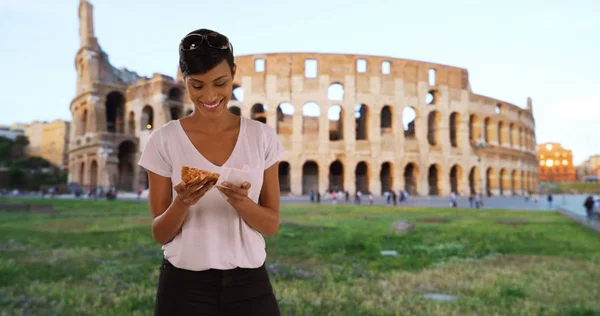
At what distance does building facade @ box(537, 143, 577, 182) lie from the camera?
320 ft

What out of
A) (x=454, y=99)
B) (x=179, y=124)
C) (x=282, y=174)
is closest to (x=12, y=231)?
(x=179, y=124)

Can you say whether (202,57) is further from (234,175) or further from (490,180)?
(490,180)

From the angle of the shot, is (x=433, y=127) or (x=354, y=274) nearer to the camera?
(x=354, y=274)

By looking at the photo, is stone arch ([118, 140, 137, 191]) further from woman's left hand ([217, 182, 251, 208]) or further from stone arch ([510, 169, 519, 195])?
woman's left hand ([217, 182, 251, 208])

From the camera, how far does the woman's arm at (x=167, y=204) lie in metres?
1.42

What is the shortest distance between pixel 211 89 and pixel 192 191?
0.49m

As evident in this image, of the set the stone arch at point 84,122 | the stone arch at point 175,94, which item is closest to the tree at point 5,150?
the stone arch at point 84,122

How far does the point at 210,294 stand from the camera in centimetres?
157

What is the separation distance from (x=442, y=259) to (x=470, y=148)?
3517 centimetres

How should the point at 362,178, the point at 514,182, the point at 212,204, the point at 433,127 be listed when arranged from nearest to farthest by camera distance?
the point at 212,204
the point at 362,178
the point at 433,127
the point at 514,182

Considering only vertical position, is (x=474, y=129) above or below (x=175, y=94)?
below

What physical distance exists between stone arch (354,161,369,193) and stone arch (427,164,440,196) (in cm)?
593

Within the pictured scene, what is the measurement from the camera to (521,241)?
911cm

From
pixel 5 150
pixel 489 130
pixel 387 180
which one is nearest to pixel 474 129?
pixel 489 130
